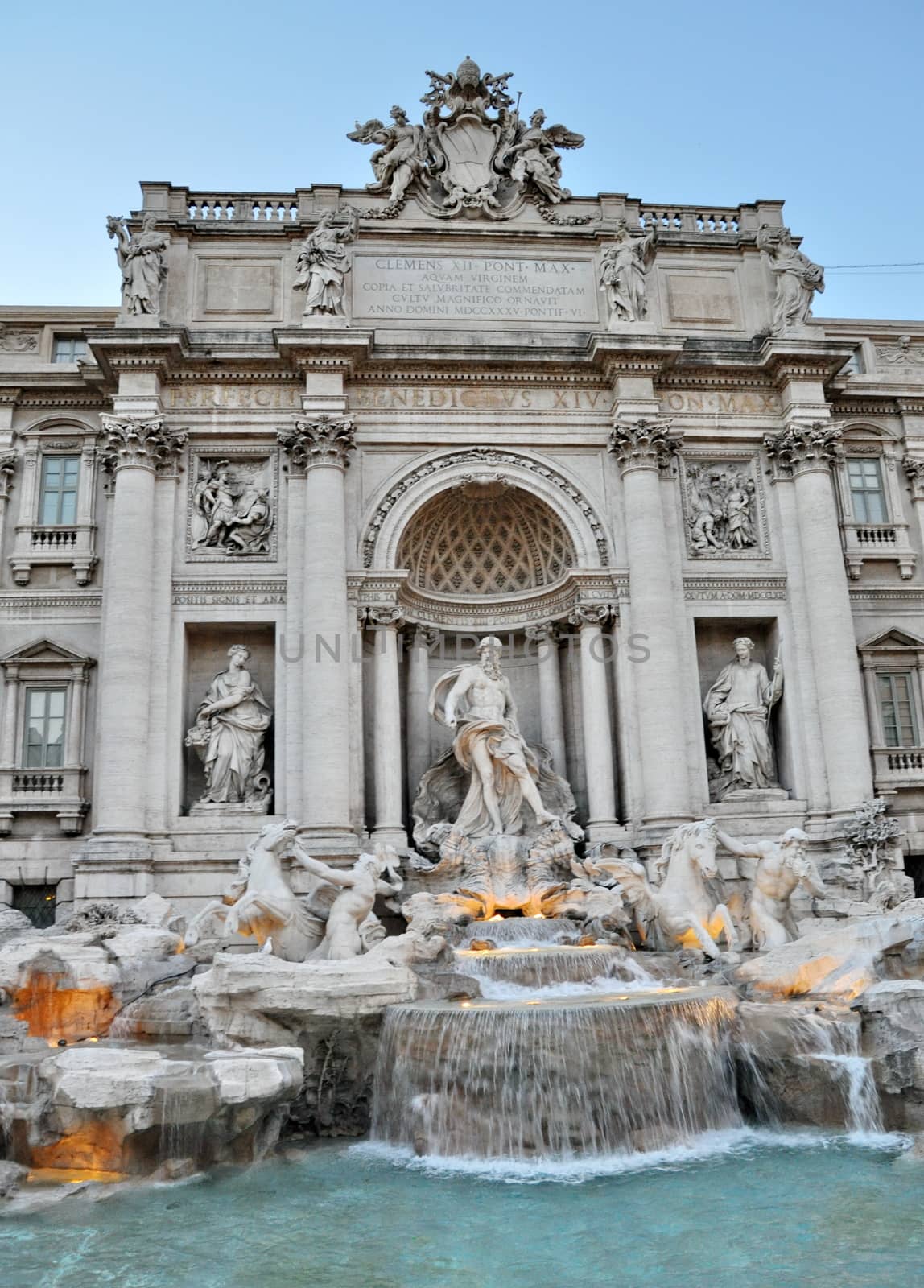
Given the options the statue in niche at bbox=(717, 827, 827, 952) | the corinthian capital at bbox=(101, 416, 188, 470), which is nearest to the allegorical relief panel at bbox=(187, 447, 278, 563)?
the corinthian capital at bbox=(101, 416, 188, 470)

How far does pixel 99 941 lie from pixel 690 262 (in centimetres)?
1666

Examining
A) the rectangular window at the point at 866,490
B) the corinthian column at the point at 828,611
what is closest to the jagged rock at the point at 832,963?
the corinthian column at the point at 828,611

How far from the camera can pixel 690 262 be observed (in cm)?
2209

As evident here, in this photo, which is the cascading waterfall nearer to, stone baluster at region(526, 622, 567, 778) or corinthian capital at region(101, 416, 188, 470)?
stone baluster at region(526, 622, 567, 778)

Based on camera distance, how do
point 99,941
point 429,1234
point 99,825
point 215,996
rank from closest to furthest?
point 429,1234
point 215,996
point 99,941
point 99,825

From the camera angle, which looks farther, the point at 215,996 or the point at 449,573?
the point at 449,573

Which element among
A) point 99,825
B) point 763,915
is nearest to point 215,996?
point 99,825

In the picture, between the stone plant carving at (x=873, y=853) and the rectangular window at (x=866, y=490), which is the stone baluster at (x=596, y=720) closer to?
the stone plant carving at (x=873, y=853)

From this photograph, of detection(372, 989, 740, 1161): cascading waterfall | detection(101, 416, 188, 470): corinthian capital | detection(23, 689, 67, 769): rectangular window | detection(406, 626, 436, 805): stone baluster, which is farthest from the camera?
detection(406, 626, 436, 805): stone baluster

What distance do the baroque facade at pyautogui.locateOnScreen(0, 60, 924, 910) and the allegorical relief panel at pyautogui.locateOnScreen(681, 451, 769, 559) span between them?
2.7 inches

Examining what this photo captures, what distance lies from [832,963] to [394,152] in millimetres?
16892

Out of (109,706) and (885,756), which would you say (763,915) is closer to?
(885,756)

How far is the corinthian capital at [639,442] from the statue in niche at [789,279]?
10.2 feet

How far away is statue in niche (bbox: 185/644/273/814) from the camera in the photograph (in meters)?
18.8
